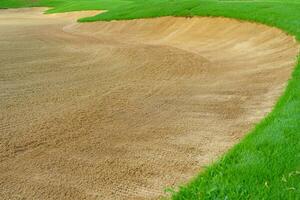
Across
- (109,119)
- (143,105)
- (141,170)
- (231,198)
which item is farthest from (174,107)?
(231,198)

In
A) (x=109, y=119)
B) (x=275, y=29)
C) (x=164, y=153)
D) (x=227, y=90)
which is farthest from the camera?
(x=275, y=29)

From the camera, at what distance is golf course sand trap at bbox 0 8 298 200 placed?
7.46 meters

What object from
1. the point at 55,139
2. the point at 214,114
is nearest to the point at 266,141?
the point at 214,114

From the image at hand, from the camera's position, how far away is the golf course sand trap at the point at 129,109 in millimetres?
7461

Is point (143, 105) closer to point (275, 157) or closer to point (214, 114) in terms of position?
point (214, 114)

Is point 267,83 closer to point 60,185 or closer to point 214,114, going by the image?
point 214,114

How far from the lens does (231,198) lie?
5.86m

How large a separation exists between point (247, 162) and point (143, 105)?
4772 millimetres

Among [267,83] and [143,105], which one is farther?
[267,83]

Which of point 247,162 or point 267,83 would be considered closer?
point 247,162

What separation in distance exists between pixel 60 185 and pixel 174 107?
173 inches

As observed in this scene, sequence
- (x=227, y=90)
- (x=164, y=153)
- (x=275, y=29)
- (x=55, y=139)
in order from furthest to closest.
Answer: (x=275, y=29) < (x=227, y=90) < (x=55, y=139) < (x=164, y=153)

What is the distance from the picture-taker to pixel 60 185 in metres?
7.16

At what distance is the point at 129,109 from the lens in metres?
11.0
